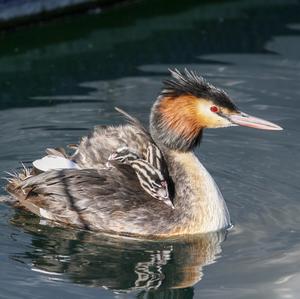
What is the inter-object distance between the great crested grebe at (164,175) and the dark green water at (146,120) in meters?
0.12

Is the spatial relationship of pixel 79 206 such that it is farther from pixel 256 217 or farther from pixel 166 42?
pixel 166 42

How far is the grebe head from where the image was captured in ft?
25.1

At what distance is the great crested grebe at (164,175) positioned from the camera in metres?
7.64

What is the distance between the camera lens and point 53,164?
26.0 ft

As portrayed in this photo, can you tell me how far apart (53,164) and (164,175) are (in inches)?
30.6

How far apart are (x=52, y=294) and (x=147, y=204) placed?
1127 millimetres

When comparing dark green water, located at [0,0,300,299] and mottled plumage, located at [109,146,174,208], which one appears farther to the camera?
mottled plumage, located at [109,146,174,208]

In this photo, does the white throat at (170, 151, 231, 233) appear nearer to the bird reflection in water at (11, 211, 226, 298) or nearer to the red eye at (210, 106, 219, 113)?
the bird reflection in water at (11, 211, 226, 298)

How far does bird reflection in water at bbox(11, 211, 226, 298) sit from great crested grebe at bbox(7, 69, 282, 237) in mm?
102

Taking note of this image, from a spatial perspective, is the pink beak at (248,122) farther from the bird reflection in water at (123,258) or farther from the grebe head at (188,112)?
the bird reflection in water at (123,258)

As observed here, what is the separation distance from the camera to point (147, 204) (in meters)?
7.63

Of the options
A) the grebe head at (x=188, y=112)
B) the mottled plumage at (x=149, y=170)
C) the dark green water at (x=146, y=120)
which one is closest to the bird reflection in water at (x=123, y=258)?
the dark green water at (x=146, y=120)

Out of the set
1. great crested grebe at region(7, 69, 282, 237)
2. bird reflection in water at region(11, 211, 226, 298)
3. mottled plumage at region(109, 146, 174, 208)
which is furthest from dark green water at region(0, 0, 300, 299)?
mottled plumage at region(109, 146, 174, 208)

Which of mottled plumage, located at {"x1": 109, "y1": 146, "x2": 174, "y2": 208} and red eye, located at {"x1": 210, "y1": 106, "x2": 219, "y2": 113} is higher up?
red eye, located at {"x1": 210, "y1": 106, "x2": 219, "y2": 113}
